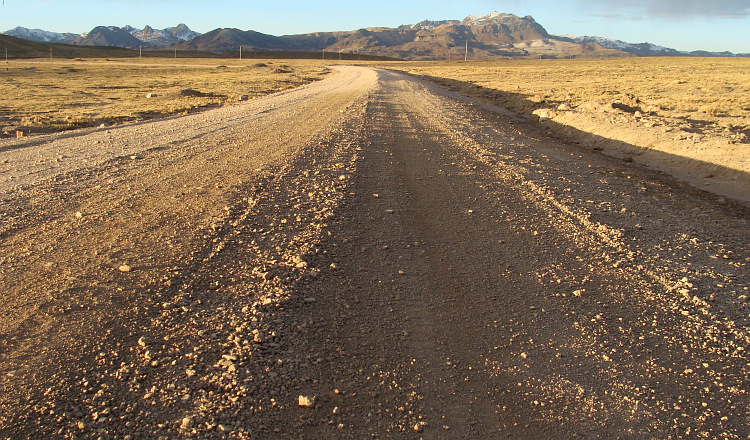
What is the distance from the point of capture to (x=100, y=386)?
279 centimetres

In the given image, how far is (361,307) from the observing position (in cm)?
388

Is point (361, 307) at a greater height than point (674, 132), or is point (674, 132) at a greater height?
point (674, 132)

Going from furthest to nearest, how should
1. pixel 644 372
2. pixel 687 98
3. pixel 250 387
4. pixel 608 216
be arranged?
pixel 687 98, pixel 608 216, pixel 644 372, pixel 250 387

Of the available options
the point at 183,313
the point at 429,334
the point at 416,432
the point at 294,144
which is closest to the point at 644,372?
the point at 429,334

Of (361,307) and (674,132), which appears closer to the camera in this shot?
(361,307)

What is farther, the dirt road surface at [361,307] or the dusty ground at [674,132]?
the dusty ground at [674,132]

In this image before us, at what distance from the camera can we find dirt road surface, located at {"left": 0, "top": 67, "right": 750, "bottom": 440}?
9.12 ft

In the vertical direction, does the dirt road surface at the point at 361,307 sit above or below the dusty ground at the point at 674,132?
below

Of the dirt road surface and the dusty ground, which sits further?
the dusty ground

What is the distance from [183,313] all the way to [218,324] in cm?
30

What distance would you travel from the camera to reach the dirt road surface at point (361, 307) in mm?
2781

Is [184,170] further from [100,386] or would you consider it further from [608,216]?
[608,216]

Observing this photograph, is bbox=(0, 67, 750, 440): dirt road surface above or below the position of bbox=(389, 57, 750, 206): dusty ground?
below

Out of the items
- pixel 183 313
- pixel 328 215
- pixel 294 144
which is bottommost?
pixel 183 313
